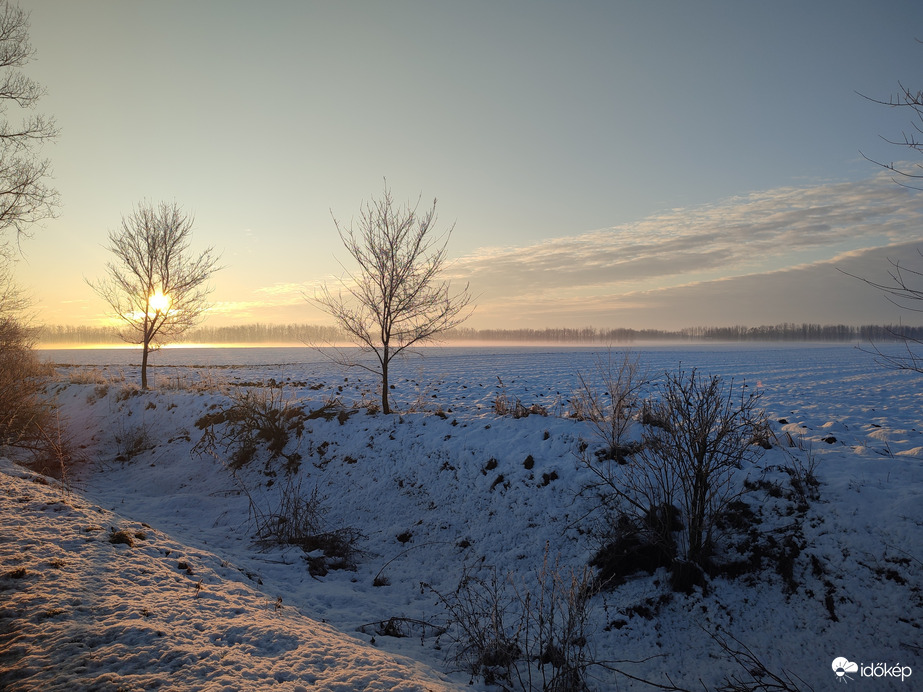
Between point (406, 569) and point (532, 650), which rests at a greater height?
point (532, 650)

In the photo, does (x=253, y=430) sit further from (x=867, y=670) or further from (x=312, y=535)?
(x=867, y=670)

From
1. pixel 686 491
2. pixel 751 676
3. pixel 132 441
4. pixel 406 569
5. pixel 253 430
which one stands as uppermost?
pixel 686 491

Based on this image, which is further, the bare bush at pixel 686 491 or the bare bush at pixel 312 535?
the bare bush at pixel 312 535

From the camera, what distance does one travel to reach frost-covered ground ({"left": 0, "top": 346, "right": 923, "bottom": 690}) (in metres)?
3.11

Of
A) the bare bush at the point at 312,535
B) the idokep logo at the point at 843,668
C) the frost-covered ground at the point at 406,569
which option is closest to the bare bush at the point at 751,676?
the frost-covered ground at the point at 406,569

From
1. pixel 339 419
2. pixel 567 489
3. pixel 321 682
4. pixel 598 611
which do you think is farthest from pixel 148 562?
pixel 339 419

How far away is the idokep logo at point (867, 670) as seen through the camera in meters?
3.93

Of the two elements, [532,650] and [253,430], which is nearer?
[532,650]

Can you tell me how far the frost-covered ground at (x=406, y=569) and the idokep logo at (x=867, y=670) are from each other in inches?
1.9

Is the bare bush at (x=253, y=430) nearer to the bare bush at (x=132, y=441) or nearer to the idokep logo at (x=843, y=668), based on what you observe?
the bare bush at (x=132, y=441)

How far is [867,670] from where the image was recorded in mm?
4031

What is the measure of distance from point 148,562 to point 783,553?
6496mm

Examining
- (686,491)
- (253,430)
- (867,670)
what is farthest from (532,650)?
(253,430)

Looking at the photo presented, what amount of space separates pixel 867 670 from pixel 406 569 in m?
5.00
